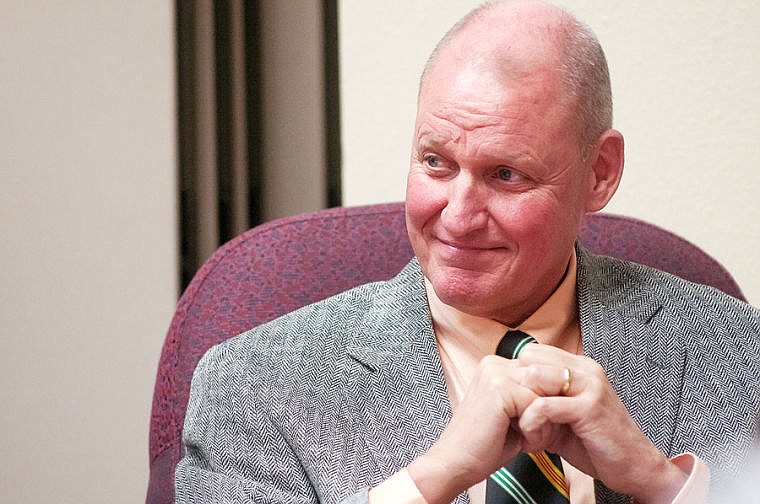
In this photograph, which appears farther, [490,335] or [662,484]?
[490,335]

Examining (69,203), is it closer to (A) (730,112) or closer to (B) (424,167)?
(B) (424,167)

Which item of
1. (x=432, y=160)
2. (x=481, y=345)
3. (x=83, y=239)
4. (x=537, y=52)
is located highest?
(x=537, y=52)

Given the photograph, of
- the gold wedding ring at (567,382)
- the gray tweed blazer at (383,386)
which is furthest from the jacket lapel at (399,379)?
the gold wedding ring at (567,382)

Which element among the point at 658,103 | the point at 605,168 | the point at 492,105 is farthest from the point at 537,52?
the point at 658,103

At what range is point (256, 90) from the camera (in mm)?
2670

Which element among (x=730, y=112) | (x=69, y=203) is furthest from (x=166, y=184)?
(x=730, y=112)

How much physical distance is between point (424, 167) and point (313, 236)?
0.30 meters

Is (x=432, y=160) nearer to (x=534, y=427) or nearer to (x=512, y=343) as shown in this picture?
(x=512, y=343)

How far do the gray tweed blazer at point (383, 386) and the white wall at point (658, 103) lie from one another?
520 mm

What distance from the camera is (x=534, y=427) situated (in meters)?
1.12

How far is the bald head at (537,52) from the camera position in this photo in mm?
1306

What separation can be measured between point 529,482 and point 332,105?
1.60 meters

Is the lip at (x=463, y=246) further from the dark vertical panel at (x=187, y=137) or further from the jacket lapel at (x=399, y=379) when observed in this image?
the dark vertical panel at (x=187, y=137)

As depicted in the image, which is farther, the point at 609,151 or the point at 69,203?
the point at 69,203
